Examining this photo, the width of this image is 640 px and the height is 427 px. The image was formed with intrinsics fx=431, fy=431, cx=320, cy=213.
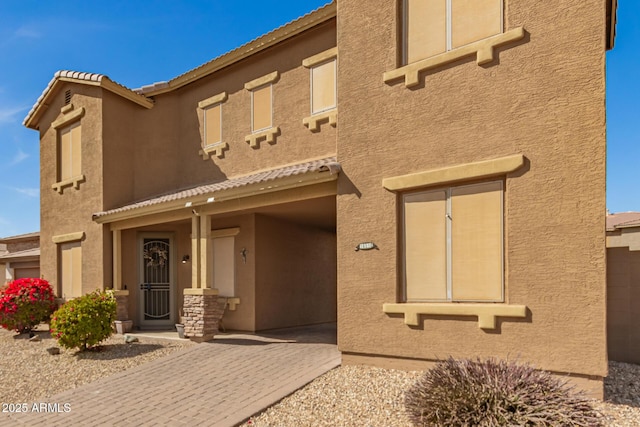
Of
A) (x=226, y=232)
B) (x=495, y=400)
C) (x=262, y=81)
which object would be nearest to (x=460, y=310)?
(x=495, y=400)

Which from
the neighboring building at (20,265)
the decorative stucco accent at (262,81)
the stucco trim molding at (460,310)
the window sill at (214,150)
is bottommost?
the neighboring building at (20,265)

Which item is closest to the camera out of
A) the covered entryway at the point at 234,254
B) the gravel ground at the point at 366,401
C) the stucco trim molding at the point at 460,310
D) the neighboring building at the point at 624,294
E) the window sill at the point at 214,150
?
the gravel ground at the point at 366,401

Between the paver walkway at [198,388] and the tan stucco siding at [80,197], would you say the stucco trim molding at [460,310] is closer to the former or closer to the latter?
the paver walkway at [198,388]

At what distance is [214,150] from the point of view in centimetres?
1289

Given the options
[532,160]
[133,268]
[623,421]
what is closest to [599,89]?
[532,160]

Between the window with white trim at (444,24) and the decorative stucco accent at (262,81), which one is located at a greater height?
the decorative stucco accent at (262,81)

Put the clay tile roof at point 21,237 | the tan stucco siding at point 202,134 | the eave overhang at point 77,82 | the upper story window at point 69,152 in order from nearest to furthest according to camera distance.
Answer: the tan stucco siding at point 202,134 < the eave overhang at point 77,82 < the upper story window at point 69,152 < the clay tile roof at point 21,237

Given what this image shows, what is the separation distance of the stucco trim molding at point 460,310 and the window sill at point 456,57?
145 inches

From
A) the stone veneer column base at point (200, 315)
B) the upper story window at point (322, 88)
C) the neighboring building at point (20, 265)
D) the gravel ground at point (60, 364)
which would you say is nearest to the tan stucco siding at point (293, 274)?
the stone veneer column base at point (200, 315)

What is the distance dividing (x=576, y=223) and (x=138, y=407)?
6837 millimetres

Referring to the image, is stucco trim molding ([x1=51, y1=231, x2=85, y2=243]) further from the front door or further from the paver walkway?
the paver walkway

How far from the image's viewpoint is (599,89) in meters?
5.71

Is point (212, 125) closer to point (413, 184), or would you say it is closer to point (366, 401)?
point (413, 184)

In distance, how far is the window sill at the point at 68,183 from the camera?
13801mm
